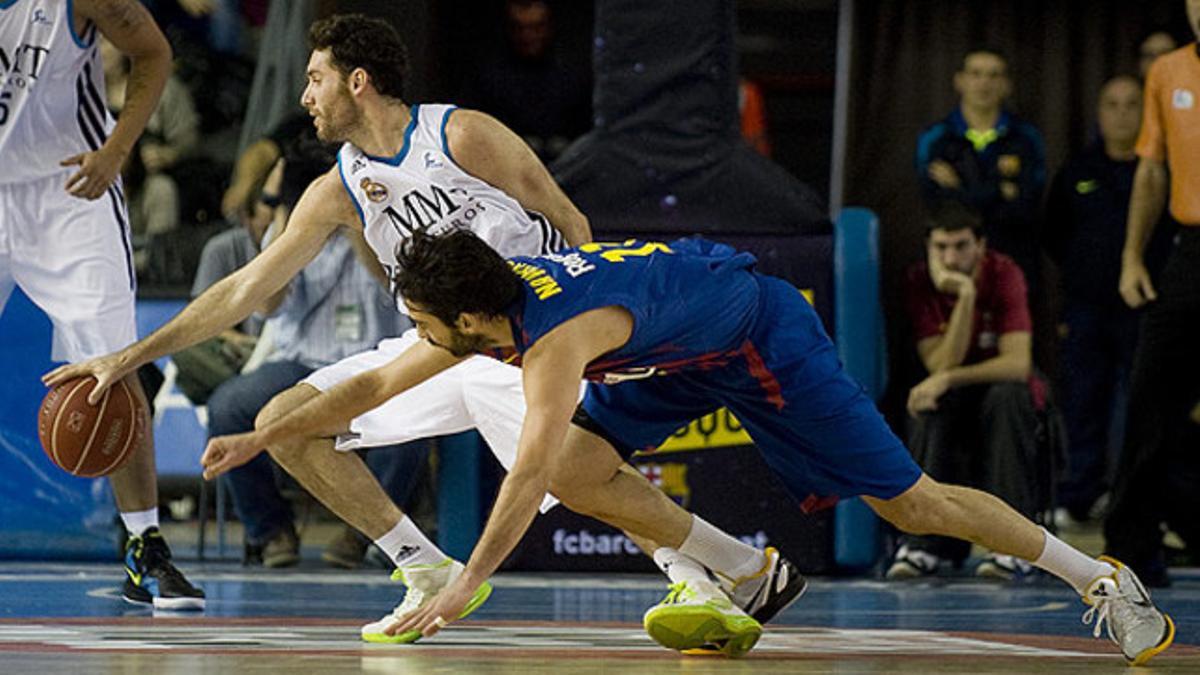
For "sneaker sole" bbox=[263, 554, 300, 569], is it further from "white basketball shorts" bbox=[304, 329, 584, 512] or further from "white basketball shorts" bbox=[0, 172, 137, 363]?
"white basketball shorts" bbox=[304, 329, 584, 512]

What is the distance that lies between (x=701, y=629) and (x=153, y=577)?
89.4 inches

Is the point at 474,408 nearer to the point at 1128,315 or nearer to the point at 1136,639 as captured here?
the point at 1136,639

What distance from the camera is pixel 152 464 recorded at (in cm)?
753

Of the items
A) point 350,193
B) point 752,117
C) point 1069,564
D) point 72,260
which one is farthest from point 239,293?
point 752,117

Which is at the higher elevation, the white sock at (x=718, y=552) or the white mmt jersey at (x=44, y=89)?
the white mmt jersey at (x=44, y=89)

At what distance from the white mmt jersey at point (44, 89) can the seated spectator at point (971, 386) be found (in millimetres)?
3427

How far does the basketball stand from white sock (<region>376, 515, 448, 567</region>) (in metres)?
0.88

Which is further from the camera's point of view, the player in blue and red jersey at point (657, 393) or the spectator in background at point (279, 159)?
the spectator in background at point (279, 159)

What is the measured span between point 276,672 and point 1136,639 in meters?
2.14

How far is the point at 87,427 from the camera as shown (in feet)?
22.3

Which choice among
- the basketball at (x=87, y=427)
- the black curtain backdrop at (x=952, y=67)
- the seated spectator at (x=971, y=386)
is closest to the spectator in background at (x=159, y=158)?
the black curtain backdrop at (x=952, y=67)

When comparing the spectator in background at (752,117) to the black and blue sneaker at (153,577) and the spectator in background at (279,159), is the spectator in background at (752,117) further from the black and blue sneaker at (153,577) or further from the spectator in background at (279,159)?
the black and blue sneaker at (153,577)

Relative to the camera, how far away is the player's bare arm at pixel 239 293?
6.45 meters

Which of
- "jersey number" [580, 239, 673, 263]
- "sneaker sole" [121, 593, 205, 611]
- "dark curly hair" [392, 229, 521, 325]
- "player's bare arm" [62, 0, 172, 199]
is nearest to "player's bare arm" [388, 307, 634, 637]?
"dark curly hair" [392, 229, 521, 325]
